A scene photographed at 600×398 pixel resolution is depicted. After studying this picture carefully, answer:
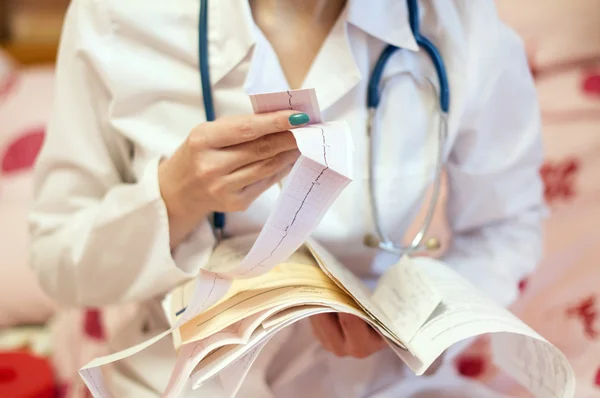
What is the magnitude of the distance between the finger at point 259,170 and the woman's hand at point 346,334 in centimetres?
17

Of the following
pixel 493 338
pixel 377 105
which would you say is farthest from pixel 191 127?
pixel 493 338

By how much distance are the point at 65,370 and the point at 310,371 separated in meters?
0.55

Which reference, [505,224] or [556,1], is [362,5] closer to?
[505,224]

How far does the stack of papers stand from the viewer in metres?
0.43

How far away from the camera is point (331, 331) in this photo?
0.60m

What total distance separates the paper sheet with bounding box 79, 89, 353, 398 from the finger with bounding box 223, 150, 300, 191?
5cm

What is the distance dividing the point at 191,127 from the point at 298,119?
0.78ft

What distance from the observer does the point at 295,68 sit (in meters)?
0.67

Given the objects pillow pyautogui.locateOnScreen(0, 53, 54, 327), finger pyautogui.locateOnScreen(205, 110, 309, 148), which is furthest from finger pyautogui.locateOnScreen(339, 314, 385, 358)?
pillow pyautogui.locateOnScreen(0, 53, 54, 327)

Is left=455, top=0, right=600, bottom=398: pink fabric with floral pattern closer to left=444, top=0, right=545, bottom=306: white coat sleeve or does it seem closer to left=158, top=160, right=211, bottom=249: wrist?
left=444, top=0, right=545, bottom=306: white coat sleeve

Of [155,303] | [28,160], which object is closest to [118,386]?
[155,303]

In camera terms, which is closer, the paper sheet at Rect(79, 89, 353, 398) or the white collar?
the paper sheet at Rect(79, 89, 353, 398)

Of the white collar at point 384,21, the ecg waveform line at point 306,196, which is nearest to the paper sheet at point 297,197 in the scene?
the ecg waveform line at point 306,196

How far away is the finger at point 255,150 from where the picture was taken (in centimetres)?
48
